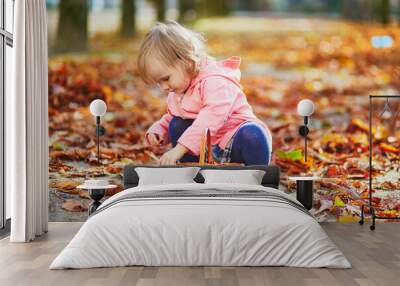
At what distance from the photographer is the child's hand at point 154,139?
7.48m

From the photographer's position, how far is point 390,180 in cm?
750

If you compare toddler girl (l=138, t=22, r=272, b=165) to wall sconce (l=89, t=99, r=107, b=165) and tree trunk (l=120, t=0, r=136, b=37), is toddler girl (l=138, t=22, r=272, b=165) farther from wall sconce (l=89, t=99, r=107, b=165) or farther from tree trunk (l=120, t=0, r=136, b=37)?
wall sconce (l=89, t=99, r=107, b=165)

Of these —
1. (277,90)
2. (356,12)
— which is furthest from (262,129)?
(356,12)

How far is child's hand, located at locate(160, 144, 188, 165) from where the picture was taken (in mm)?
7336

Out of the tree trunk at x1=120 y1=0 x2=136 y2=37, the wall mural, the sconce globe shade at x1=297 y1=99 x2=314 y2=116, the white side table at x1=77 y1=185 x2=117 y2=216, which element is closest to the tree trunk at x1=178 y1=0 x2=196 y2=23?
the wall mural

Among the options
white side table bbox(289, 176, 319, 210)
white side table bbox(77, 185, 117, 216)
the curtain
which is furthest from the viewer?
white side table bbox(289, 176, 319, 210)

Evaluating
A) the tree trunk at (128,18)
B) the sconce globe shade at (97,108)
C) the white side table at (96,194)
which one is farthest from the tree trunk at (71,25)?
the white side table at (96,194)

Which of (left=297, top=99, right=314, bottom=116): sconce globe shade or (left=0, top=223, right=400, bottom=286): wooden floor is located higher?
(left=297, top=99, right=314, bottom=116): sconce globe shade

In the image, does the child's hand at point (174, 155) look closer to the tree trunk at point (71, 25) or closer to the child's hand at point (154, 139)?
the child's hand at point (154, 139)

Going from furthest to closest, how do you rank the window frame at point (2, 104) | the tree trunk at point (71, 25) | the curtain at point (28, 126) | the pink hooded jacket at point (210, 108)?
the tree trunk at point (71, 25), the pink hooded jacket at point (210, 108), the window frame at point (2, 104), the curtain at point (28, 126)

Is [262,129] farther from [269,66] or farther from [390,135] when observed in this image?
[390,135]

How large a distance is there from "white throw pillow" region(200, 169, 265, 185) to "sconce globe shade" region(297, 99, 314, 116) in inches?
37.4

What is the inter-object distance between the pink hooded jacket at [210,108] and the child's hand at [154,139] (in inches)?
1.8

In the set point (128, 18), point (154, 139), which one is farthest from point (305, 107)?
point (128, 18)
